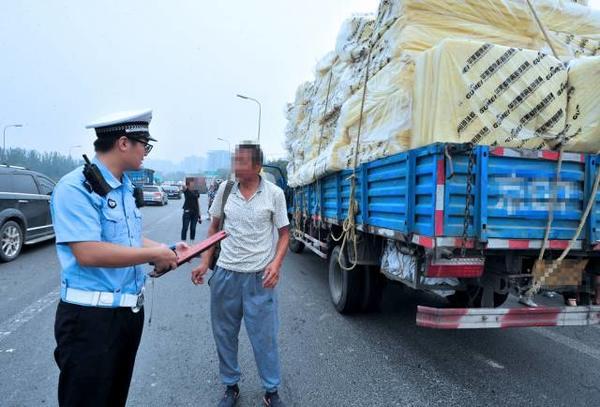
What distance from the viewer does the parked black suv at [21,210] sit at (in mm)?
7051

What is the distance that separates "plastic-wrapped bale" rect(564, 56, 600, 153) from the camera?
279 cm

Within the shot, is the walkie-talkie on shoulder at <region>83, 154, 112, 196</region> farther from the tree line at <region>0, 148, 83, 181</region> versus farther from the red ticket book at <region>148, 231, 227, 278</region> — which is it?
the tree line at <region>0, 148, 83, 181</region>

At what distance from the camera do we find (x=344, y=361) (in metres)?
3.35

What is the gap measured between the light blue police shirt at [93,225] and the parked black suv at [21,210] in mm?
6754

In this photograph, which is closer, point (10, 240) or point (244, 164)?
point (244, 164)

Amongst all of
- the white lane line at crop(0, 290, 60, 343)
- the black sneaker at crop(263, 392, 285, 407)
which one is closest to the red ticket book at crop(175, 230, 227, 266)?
the black sneaker at crop(263, 392, 285, 407)

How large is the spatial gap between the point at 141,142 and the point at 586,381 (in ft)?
11.8

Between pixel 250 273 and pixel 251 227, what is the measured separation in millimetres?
299

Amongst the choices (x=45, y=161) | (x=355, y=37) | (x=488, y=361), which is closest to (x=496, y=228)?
(x=488, y=361)

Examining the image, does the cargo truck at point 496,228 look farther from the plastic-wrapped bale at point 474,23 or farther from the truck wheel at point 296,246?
the truck wheel at point 296,246

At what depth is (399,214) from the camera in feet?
10.00

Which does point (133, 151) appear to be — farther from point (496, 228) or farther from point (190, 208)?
point (190, 208)

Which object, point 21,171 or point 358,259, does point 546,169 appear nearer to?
point 358,259

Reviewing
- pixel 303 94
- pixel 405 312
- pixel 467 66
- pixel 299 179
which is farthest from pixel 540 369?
pixel 303 94
